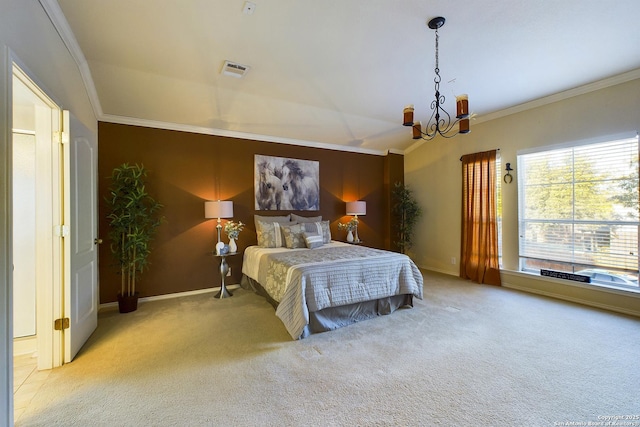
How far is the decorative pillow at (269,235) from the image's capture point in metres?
4.14

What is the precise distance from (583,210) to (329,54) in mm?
3920

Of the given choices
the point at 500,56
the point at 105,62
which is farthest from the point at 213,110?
the point at 500,56

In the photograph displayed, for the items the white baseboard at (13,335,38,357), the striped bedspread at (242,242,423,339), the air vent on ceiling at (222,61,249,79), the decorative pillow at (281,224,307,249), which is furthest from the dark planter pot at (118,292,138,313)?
the air vent on ceiling at (222,61,249,79)

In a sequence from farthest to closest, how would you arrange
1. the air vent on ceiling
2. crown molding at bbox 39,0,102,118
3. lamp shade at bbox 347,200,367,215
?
lamp shade at bbox 347,200,367,215 < the air vent on ceiling < crown molding at bbox 39,0,102,118

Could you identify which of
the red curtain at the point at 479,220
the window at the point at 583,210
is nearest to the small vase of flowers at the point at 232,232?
the red curtain at the point at 479,220

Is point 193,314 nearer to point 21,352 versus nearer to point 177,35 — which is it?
point 21,352

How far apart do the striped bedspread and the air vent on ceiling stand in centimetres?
224

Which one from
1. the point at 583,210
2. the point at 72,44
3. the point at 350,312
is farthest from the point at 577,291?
the point at 72,44

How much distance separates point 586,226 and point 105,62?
20.3 feet

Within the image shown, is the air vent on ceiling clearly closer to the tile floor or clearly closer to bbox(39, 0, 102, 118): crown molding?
bbox(39, 0, 102, 118): crown molding

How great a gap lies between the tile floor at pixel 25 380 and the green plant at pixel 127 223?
1.14 metres

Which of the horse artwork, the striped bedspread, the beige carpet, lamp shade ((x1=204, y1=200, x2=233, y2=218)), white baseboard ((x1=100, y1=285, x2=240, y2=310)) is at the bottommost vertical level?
the beige carpet

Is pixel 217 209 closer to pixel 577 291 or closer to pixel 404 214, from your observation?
pixel 404 214

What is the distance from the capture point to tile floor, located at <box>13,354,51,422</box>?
68.1 inches
